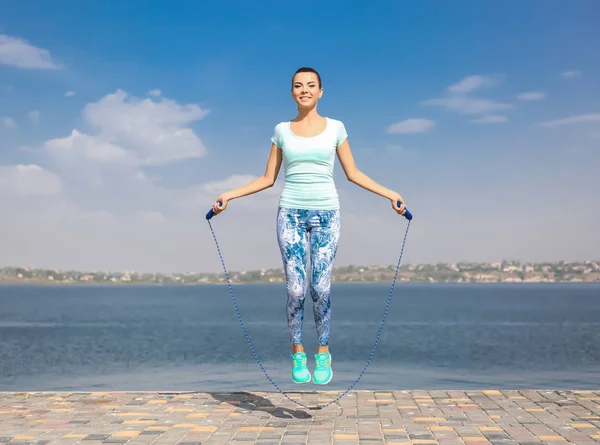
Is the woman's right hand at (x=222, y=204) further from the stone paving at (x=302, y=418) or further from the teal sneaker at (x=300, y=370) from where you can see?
the stone paving at (x=302, y=418)

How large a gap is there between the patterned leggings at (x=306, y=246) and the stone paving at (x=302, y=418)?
44.0 inches

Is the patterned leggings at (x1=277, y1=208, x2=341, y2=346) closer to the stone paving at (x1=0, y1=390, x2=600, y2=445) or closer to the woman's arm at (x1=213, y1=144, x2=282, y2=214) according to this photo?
the woman's arm at (x1=213, y1=144, x2=282, y2=214)

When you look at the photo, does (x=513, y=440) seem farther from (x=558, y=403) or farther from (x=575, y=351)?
(x=575, y=351)

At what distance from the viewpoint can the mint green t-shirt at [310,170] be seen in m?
7.20

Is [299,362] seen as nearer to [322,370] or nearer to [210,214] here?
[322,370]

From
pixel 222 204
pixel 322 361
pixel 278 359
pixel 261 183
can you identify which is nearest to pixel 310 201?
pixel 261 183

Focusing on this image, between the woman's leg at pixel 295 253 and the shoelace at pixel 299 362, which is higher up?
the woman's leg at pixel 295 253

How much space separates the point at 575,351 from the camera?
141 feet

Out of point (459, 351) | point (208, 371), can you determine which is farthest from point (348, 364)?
point (459, 351)

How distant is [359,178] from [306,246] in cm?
85

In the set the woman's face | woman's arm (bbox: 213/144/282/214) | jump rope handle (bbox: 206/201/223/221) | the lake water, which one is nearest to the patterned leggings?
woman's arm (bbox: 213/144/282/214)

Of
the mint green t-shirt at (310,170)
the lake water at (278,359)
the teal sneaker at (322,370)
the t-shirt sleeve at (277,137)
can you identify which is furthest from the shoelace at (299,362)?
the lake water at (278,359)

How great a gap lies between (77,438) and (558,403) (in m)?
5.31

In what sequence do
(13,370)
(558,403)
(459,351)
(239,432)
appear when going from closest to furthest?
(239,432) → (558,403) → (13,370) → (459,351)
